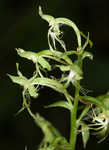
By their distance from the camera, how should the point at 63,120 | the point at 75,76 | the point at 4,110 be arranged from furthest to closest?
the point at 63,120, the point at 4,110, the point at 75,76

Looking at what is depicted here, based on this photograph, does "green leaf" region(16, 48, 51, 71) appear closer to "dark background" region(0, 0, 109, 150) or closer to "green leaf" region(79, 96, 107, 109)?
"green leaf" region(79, 96, 107, 109)

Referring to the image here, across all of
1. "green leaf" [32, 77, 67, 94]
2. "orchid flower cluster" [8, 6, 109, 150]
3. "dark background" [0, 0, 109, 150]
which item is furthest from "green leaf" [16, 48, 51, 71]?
"dark background" [0, 0, 109, 150]

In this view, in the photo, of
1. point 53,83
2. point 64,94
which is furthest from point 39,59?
point 64,94

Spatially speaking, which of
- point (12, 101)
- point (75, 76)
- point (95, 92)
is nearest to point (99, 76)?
point (95, 92)

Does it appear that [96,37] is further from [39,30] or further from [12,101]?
[12,101]

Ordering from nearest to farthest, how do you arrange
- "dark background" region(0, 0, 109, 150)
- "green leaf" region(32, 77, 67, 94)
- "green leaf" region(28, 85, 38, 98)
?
"green leaf" region(32, 77, 67, 94) → "green leaf" region(28, 85, 38, 98) → "dark background" region(0, 0, 109, 150)

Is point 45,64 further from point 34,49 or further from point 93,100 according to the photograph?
point 34,49

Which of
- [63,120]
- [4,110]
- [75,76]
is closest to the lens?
[75,76]

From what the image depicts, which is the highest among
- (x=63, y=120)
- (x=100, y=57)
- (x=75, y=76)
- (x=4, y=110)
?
(x=75, y=76)
